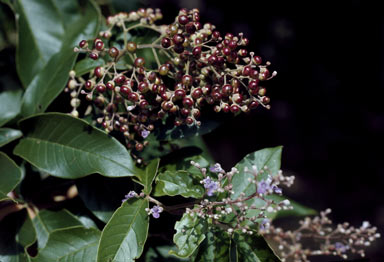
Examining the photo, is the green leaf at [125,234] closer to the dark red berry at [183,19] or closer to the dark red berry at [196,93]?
the dark red berry at [196,93]

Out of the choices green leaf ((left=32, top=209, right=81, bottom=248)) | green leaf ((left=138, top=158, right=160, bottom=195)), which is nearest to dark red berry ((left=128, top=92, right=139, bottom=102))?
green leaf ((left=138, top=158, right=160, bottom=195))

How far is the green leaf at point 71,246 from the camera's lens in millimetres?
1191

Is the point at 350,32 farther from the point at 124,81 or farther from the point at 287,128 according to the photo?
the point at 124,81

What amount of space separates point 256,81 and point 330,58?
7.08 ft

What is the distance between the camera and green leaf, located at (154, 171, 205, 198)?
1107 millimetres

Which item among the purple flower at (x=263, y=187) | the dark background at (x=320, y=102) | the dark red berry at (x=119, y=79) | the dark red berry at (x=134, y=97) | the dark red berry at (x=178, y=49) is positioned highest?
the dark red berry at (x=178, y=49)

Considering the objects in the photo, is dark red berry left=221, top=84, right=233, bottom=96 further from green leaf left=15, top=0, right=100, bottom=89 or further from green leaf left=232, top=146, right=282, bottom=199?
green leaf left=15, top=0, right=100, bottom=89

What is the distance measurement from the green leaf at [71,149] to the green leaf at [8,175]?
58mm

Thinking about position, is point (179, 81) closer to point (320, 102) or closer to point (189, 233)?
point (189, 233)

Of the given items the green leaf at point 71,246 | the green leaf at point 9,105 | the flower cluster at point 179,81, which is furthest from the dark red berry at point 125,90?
the green leaf at point 9,105

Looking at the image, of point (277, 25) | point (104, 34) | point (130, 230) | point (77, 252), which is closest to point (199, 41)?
point (104, 34)

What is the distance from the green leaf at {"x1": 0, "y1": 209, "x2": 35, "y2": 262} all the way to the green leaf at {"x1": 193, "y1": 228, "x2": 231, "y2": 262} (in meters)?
0.55

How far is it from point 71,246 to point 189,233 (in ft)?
1.28

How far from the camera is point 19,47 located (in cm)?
154
